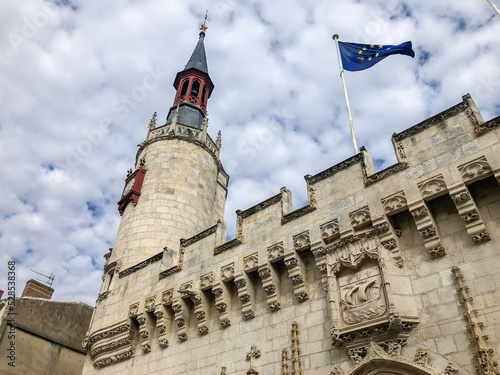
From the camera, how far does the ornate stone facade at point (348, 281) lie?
23.8ft

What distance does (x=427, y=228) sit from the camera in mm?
8062

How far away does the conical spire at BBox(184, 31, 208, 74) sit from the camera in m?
25.8

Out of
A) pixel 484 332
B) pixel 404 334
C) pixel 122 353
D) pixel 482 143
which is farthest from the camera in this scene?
pixel 122 353

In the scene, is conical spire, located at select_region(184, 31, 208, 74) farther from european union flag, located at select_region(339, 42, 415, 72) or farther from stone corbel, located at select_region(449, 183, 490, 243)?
stone corbel, located at select_region(449, 183, 490, 243)

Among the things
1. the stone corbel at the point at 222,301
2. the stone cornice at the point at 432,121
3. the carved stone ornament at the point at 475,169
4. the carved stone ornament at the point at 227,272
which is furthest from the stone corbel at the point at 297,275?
the carved stone ornament at the point at 475,169

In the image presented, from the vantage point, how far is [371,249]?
835cm

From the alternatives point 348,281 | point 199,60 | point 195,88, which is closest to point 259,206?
point 348,281

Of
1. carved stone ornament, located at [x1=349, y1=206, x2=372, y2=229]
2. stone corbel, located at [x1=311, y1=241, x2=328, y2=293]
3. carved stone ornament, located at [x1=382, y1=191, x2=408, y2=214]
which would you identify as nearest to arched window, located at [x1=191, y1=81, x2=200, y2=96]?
stone corbel, located at [x1=311, y1=241, x2=328, y2=293]

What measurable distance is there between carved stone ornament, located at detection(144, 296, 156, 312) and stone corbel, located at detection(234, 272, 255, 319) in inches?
134

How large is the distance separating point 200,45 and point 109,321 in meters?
22.2

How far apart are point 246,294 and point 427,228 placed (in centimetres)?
477

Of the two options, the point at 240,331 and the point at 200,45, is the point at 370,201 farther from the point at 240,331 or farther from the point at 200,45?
the point at 200,45

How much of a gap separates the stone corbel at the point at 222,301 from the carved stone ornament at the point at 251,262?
91cm

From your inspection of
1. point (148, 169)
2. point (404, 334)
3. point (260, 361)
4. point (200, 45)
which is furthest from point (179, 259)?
point (200, 45)
